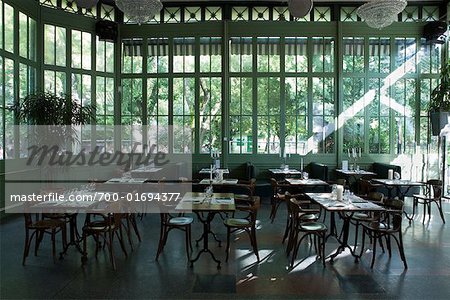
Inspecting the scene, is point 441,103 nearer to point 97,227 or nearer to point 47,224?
point 97,227

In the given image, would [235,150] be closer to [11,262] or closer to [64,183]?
[64,183]

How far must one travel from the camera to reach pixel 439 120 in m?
9.11

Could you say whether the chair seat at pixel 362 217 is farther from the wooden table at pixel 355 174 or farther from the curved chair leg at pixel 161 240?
the wooden table at pixel 355 174

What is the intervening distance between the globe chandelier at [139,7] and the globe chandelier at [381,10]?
3526mm

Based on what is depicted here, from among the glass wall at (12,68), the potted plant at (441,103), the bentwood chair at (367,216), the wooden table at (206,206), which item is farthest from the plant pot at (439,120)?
the glass wall at (12,68)

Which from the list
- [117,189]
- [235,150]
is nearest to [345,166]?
[235,150]

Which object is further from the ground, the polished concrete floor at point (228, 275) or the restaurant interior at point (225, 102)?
the restaurant interior at point (225, 102)

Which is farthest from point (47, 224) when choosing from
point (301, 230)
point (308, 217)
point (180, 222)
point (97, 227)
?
point (308, 217)

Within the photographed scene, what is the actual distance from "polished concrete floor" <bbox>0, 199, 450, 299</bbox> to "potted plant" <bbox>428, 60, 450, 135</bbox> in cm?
451

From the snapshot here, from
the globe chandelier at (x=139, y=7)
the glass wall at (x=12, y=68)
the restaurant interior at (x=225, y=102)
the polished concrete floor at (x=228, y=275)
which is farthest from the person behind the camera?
the restaurant interior at (x=225, y=102)

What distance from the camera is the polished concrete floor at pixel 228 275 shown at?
3752 millimetres

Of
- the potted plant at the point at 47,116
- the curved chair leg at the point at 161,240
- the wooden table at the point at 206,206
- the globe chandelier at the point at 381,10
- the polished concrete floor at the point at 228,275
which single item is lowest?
the polished concrete floor at the point at 228,275

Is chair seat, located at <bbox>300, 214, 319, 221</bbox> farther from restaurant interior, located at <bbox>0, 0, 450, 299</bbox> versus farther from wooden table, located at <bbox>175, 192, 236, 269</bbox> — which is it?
restaurant interior, located at <bbox>0, 0, 450, 299</bbox>

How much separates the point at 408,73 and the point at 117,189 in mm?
8132
